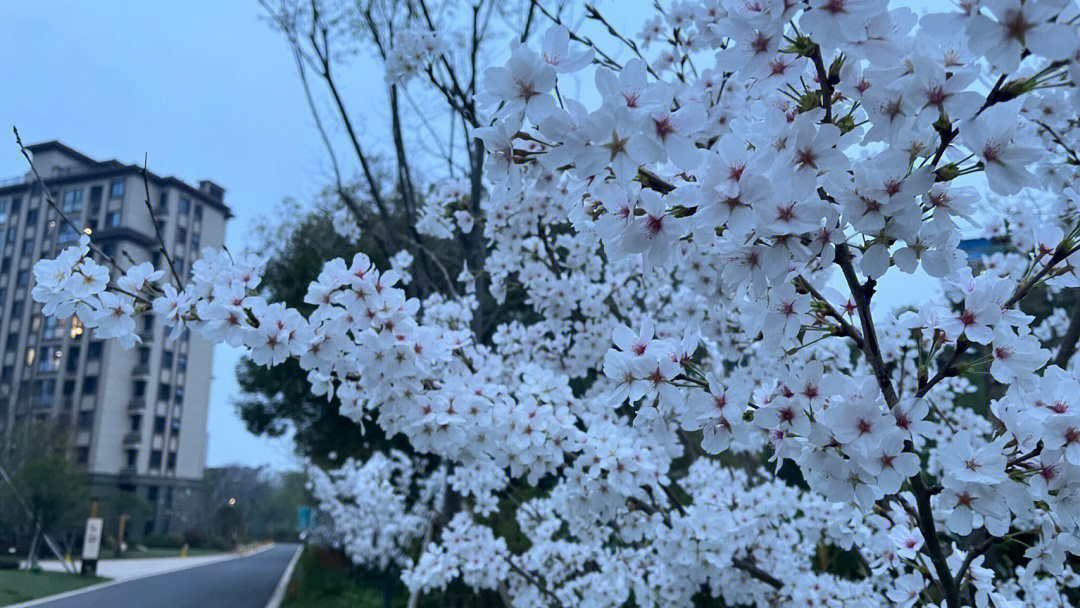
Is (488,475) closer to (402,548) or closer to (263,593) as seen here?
(402,548)

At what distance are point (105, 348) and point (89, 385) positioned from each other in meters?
0.26

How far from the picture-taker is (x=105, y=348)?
422 cm

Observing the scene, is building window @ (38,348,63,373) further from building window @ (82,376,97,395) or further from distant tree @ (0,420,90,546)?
distant tree @ (0,420,90,546)

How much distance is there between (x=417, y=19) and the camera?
524cm

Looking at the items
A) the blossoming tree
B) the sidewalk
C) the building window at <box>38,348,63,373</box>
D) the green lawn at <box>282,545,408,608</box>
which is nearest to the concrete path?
the sidewalk

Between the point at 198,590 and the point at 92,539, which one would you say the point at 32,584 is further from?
the point at 198,590

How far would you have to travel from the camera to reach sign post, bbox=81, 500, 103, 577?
5101 mm

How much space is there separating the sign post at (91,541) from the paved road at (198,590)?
25 cm

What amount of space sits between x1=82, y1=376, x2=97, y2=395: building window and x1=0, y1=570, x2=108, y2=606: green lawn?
4.80 feet

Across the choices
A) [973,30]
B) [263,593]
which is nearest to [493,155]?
[973,30]

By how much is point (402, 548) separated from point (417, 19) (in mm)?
7722

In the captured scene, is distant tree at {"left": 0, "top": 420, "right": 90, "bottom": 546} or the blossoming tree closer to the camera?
the blossoming tree

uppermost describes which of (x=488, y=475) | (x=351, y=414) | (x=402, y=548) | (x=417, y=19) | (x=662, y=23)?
(x=417, y=19)

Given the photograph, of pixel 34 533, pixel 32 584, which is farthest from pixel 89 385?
pixel 32 584
